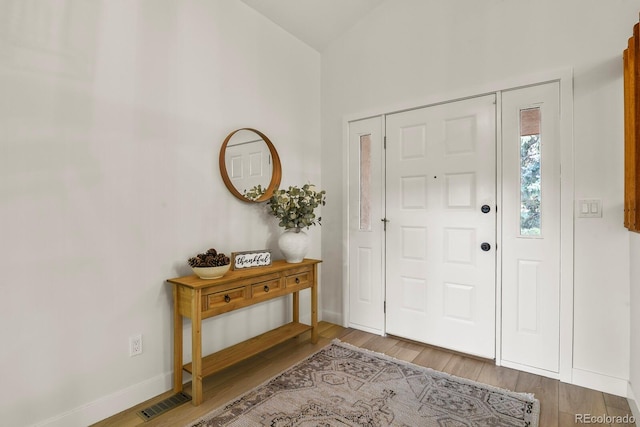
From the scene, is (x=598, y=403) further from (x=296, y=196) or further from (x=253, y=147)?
(x=253, y=147)

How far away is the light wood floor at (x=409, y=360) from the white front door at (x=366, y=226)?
242mm

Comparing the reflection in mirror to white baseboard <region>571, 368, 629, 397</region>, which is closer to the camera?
white baseboard <region>571, 368, 629, 397</region>

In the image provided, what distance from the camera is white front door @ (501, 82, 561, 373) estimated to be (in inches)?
92.0

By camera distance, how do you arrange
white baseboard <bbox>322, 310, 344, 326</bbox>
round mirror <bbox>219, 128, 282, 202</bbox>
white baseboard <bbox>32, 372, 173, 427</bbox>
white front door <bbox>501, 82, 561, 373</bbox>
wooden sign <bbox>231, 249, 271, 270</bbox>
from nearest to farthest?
white baseboard <bbox>32, 372, 173, 427</bbox> → white front door <bbox>501, 82, 561, 373</bbox> → wooden sign <bbox>231, 249, 271, 270</bbox> → round mirror <bbox>219, 128, 282, 202</bbox> → white baseboard <bbox>322, 310, 344, 326</bbox>

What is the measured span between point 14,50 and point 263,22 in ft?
6.15

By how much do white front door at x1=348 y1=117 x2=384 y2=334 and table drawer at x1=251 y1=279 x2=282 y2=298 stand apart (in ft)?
3.24

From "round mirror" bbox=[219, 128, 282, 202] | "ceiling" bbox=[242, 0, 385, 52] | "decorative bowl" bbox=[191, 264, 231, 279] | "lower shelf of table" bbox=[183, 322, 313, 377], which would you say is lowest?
"lower shelf of table" bbox=[183, 322, 313, 377]

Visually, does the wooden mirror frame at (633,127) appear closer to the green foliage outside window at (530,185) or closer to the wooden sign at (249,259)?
the green foliage outside window at (530,185)

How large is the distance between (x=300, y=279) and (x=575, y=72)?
2458 mm

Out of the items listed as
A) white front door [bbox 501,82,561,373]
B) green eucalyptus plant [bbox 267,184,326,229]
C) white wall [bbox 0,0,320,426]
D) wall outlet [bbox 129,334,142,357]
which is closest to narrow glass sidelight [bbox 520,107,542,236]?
white front door [bbox 501,82,561,373]

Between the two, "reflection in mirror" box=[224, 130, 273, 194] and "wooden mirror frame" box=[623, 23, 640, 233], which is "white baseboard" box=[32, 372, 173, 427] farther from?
"wooden mirror frame" box=[623, 23, 640, 233]

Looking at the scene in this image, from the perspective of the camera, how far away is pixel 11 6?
1632 mm

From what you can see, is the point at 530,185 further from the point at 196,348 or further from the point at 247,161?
the point at 196,348

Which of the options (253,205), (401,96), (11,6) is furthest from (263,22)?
(11,6)
